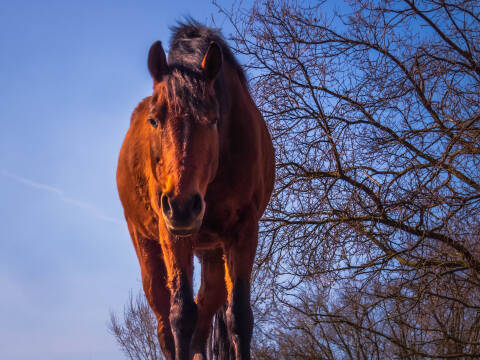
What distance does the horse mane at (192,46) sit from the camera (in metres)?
3.04

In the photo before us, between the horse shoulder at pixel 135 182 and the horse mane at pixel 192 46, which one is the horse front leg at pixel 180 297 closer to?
the horse shoulder at pixel 135 182

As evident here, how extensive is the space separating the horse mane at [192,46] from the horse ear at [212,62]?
0.18 ft

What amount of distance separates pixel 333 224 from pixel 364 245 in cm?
81

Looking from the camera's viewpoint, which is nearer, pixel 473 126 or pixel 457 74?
pixel 473 126

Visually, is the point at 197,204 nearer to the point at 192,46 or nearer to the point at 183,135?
the point at 183,135

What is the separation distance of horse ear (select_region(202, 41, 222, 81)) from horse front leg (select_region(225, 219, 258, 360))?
1.13 meters

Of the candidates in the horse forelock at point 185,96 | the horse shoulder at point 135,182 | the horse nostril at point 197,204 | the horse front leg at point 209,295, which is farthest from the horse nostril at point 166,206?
the horse front leg at point 209,295

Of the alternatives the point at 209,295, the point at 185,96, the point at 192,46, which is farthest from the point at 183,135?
the point at 209,295

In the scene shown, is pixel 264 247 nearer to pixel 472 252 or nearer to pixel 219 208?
pixel 472 252

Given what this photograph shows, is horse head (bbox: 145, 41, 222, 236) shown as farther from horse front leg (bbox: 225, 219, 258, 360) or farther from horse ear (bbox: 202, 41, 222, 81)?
horse front leg (bbox: 225, 219, 258, 360)

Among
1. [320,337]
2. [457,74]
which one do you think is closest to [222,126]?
[457,74]

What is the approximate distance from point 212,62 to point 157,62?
1.25 ft

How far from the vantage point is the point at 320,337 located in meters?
10.1

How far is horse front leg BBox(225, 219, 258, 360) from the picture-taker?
312 cm
